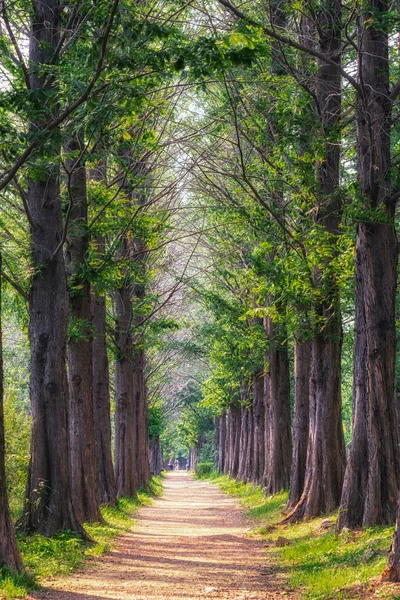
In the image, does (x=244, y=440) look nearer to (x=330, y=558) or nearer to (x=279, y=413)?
(x=279, y=413)

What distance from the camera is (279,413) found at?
2442cm

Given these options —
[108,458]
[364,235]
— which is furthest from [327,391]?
[108,458]

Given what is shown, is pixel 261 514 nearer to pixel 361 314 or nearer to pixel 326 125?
pixel 361 314

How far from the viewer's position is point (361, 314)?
13211 millimetres

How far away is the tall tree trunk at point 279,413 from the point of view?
2445cm

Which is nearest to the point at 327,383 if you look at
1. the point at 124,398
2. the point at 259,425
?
the point at 124,398

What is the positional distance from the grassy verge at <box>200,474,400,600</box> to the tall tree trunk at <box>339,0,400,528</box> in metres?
0.66

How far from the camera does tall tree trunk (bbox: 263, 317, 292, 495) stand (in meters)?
24.5

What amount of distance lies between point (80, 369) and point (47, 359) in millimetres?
2913

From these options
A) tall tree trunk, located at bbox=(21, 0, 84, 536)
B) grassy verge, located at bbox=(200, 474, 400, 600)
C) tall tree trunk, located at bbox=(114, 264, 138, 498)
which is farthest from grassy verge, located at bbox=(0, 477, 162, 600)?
tall tree trunk, located at bbox=(114, 264, 138, 498)

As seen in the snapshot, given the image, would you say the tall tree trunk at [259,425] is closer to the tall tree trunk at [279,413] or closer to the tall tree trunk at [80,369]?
the tall tree trunk at [279,413]

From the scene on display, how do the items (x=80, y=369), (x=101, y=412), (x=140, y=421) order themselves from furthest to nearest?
(x=140, y=421) < (x=101, y=412) < (x=80, y=369)

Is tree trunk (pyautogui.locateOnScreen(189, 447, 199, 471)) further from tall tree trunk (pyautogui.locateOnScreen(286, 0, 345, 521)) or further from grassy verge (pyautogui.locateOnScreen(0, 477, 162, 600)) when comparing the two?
grassy verge (pyautogui.locateOnScreen(0, 477, 162, 600))

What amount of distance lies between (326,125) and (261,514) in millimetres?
11328
